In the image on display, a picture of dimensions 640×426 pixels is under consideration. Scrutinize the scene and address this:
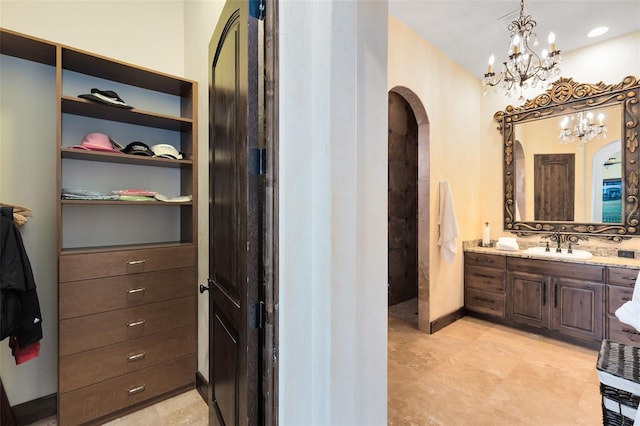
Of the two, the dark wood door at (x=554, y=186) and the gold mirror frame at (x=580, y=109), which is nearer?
the gold mirror frame at (x=580, y=109)

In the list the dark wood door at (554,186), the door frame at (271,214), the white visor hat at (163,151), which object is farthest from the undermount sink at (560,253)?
the white visor hat at (163,151)

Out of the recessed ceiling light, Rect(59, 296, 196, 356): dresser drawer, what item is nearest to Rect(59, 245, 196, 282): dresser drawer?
Rect(59, 296, 196, 356): dresser drawer

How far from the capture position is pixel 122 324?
6.00ft

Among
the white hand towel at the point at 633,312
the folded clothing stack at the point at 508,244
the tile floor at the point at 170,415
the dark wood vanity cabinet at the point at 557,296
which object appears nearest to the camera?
the white hand towel at the point at 633,312

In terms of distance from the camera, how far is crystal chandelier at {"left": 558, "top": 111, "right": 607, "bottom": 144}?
2973 millimetres

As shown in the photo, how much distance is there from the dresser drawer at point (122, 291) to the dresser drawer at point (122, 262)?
35mm

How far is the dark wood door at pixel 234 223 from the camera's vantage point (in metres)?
0.95

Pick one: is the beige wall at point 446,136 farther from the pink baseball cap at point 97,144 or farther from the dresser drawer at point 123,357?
the dresser drawer at point 123,357

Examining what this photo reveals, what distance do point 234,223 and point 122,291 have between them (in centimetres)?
124

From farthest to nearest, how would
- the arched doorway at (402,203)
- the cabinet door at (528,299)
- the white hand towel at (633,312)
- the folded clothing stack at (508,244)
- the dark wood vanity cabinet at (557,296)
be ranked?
the arched doorway at (402,203) → the folded clothing stack at (508,244) → the cabinet door at (528,299) → the dark wood vanity cabinet at (557,296) → the white hand towel at (633,312)

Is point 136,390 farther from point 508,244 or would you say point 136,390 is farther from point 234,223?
point 508,244

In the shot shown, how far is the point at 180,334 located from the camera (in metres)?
2.05

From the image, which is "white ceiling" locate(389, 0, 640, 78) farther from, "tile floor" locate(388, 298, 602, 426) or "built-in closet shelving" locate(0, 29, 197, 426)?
"tile floor" locate(388, 298, 602, 426)

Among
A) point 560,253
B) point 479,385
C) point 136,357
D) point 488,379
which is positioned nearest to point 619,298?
point 560,253
